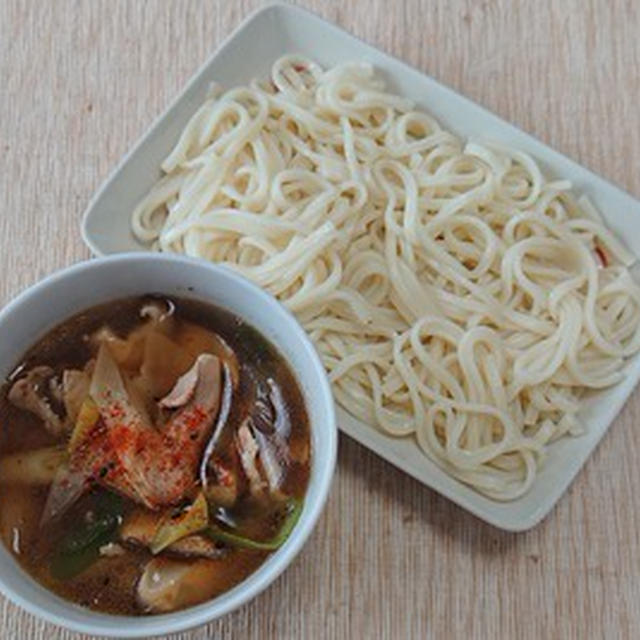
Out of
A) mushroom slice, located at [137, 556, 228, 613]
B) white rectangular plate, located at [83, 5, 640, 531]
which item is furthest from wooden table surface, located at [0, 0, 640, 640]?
mushroom slice, located at [137, 556, 228, 613]

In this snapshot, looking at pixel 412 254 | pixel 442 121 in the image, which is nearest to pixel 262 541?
pixel 412 254

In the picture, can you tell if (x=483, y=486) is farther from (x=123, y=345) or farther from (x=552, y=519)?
(x=123, y=345)

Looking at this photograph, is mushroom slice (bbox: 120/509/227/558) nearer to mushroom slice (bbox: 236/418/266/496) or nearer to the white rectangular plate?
mushroom slice (bbox: 236/418/266/496)

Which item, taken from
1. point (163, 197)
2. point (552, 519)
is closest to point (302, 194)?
point (163, 197)

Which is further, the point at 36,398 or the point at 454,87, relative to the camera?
the point at 454,87

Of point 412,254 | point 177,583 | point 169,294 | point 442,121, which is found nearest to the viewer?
point 177,583

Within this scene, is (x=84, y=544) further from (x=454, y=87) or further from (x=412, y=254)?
(x=454, y=87)

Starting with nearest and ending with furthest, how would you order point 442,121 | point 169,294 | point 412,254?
point 169,294, point 412,254, point 442,121

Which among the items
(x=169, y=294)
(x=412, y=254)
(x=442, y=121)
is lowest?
(x=412, y=254)
